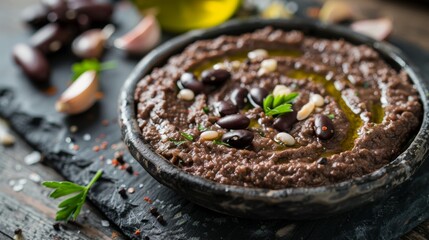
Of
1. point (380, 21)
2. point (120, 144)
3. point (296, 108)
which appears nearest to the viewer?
point (296, 108)

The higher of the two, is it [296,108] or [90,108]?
[296,108]

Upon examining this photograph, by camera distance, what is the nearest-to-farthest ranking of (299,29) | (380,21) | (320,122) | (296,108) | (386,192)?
(386,192) < (320,122) < (296,108) < (299,29) < (380,21)

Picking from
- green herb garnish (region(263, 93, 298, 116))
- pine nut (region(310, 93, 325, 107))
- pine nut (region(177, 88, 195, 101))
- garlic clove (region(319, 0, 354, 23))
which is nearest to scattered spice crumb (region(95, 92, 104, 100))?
pine nut (region(177, 88, 195, 101))

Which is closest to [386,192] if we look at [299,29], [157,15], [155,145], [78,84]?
[155,145]

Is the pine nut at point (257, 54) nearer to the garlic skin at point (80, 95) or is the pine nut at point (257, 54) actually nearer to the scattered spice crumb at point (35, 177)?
the garlic skin at point (80, 95)

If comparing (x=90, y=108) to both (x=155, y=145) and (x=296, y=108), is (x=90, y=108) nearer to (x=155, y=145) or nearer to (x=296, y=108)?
(x=155, y=145)

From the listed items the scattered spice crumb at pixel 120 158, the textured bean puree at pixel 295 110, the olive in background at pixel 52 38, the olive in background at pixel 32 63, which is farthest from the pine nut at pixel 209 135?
the olive in background at pixel 52 38

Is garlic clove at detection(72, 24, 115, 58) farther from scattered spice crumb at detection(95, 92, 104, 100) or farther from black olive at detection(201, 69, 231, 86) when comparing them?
black olive at detection(201, 69, 231, 86)
